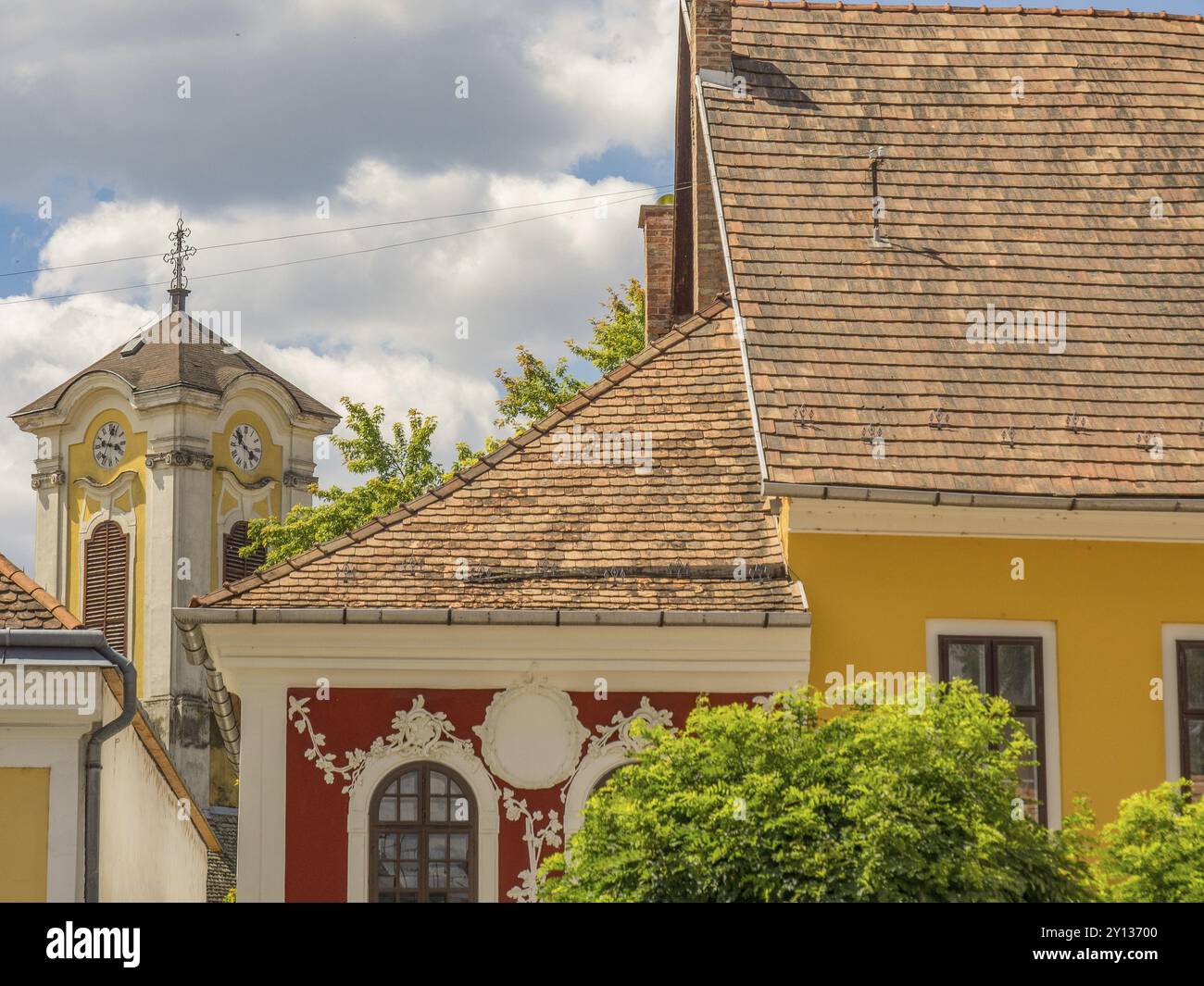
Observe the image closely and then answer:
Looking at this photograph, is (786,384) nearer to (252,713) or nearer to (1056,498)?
(1056,498)

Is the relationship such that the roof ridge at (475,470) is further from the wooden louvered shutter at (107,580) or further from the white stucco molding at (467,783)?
the wooden louvered shutter at (107,580)

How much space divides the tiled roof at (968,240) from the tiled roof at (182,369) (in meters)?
42.4

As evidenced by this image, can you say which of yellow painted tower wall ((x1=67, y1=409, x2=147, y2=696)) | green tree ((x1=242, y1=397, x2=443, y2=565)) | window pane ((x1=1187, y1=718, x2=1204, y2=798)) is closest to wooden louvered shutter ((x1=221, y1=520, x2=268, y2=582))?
yellow painted tower wall ((x1=67, y1=409, x2=147, y2=696))

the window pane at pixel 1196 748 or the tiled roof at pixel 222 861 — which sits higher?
the window pane at pixel 1196 748

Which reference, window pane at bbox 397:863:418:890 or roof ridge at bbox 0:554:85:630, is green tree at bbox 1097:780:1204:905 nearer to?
window pane at bbox 397:863:418:890

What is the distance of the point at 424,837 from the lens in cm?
1534

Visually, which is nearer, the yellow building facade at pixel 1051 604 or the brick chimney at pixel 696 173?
the yellow building facade at pixel 1051 604

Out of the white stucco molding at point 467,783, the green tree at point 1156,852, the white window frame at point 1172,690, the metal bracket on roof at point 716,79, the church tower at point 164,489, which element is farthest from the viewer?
the church tower at point 164,489

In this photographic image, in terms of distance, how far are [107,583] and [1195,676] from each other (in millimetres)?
50145

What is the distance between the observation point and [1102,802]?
1527 centimetres

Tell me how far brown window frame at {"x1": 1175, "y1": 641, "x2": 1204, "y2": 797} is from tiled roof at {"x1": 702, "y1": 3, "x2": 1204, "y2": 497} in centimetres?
130

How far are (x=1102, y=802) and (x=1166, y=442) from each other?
307 cm

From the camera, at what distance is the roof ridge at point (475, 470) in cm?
1577

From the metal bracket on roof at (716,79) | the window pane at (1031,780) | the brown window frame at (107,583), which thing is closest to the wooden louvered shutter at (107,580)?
the brown window frame at (107,583)
